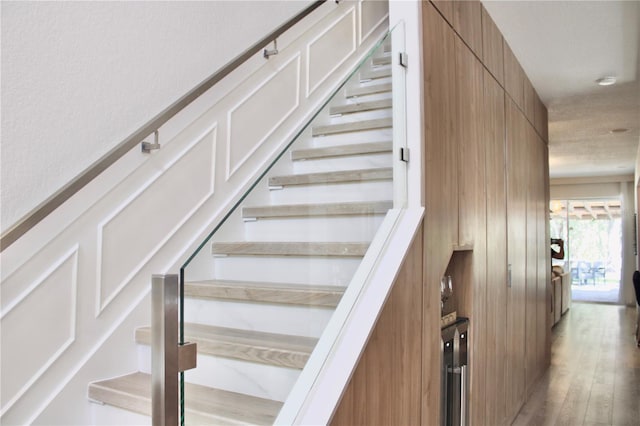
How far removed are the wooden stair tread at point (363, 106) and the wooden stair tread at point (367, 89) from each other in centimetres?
5

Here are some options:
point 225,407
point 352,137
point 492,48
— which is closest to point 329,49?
point 492,48

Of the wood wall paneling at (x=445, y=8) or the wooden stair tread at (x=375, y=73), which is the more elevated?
the wood wall paneling at (x=445, y=8)

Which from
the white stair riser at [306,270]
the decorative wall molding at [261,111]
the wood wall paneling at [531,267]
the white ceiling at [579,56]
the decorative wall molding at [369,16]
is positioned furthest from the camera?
the decorative wall molding at [369,16]

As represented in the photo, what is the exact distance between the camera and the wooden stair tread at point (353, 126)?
190 cm

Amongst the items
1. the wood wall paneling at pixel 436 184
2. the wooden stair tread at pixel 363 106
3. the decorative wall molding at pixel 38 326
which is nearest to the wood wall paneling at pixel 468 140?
the wood wall paneling at pixel 436 184

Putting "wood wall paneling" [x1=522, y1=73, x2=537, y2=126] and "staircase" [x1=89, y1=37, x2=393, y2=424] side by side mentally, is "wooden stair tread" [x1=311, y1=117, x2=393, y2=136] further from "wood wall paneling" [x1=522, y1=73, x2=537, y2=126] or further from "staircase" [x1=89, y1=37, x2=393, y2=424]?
"wood wall paneling" [x1=522, y1=73, x2=537, y2=126]

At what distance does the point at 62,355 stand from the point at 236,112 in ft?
5.37

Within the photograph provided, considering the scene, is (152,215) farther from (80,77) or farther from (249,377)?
(249,377)

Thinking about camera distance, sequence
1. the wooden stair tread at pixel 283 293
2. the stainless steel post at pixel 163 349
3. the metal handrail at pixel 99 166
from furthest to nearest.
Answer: the metal handrail at pixel 99 166, the wooden stair tread at pixel 283 293, the stainless steel post at pixel 163 349

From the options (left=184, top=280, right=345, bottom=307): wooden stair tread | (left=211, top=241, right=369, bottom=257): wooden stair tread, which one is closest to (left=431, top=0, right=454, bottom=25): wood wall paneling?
(left=211, top=241, right=369, bottom=257): wooden stair tread

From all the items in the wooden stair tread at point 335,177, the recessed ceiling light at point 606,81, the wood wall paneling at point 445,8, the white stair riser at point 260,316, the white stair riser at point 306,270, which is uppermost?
the recessed ceiling light at point 606,81

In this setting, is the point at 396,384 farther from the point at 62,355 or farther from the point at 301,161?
the point at 62,355

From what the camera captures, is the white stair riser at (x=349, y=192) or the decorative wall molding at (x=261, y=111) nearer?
the white stair riser at (x=349, y=192)

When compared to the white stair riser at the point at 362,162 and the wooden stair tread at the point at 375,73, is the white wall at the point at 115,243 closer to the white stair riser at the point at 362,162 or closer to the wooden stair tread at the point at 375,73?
the white stair riser at the point at 362,162
